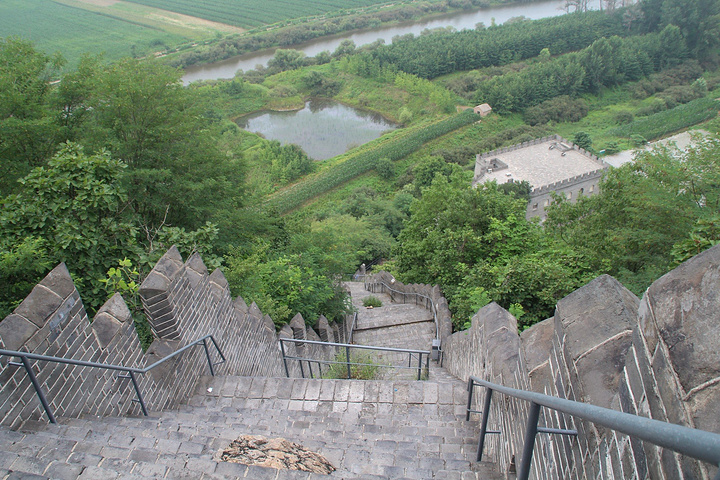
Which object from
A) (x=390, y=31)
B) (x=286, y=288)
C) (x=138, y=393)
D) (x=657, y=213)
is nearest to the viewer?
(x=138, y=393)

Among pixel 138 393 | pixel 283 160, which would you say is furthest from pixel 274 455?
pixel 283 160

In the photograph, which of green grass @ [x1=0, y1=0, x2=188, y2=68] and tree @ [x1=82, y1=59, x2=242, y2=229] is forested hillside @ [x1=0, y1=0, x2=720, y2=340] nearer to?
tree @ [x1=82, y1=59, x2=242, y2=229]

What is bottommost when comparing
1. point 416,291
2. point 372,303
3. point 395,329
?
point 372,303

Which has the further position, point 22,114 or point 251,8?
point 251,8

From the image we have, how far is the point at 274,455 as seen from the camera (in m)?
4.06

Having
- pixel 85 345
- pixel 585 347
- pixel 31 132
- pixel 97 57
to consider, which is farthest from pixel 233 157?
pixel 585 347

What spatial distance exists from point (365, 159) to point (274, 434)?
4295cm

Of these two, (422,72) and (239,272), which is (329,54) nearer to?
(422,72)

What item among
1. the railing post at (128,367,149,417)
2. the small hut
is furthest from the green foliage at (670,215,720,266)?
the small hut

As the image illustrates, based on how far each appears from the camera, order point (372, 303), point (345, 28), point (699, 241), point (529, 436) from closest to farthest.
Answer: point (529, 436), point (699, 241), point (372, 303), point (345, 28)

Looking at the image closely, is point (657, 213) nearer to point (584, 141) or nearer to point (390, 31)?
point (584, 141)

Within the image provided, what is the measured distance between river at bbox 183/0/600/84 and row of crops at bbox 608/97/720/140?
3921cm

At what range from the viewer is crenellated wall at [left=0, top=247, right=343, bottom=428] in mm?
3977

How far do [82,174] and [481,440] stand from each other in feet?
25.3
